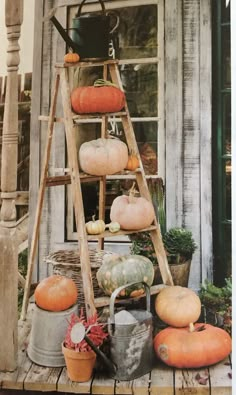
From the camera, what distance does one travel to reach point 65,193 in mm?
1797

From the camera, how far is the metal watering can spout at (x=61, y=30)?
1.60 metres

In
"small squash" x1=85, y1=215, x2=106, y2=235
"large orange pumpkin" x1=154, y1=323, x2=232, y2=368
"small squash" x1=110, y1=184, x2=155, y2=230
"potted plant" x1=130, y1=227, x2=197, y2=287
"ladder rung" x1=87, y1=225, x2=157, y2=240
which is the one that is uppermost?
"small squash" x1=110, y1=184, x2=155, y2=230

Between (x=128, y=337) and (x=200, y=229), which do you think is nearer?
(x=128, y=337)

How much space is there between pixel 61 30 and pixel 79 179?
1.63 ft

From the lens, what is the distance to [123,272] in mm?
1586

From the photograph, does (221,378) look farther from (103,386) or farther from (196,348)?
(103,386)

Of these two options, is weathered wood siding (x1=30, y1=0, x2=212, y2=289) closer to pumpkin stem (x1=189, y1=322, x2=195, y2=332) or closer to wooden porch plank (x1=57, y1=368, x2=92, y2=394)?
pumpkin stem (x1=189, y1=322, x2=195, y2=332)

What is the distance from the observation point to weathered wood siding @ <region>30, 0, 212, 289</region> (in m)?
1.64

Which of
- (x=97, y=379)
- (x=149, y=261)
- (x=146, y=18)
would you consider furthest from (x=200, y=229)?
(x=146, y=18)

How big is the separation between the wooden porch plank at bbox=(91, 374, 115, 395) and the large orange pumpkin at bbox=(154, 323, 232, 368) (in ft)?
0.60

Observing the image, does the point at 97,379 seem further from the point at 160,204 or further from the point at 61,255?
the point at 160,204

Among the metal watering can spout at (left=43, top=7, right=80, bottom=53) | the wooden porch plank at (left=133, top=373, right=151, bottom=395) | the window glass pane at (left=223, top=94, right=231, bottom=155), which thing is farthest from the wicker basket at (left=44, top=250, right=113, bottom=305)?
the metal watering can spout at (left=43, top=7, right=80, bottom=53)

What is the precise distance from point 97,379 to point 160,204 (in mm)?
656

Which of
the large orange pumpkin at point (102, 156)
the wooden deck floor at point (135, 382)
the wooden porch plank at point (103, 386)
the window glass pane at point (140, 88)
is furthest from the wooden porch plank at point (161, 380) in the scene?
the window glass pane at point (140, 88)
